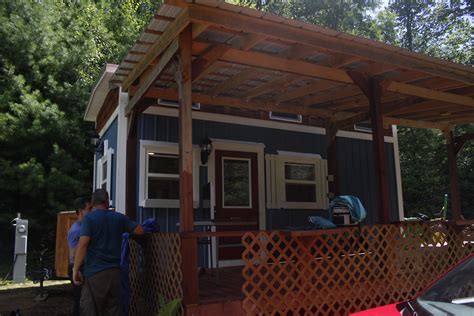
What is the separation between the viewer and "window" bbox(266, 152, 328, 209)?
839 centimetres

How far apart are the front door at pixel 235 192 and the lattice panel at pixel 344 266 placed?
7.29 feet

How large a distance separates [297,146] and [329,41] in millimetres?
3958

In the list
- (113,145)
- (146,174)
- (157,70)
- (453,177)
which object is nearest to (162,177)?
(146,174)

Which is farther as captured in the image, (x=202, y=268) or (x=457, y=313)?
(x=202, y=268)

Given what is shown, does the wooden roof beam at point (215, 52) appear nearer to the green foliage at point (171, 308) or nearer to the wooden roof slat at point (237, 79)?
the wooden roof slat at point (237, 79)

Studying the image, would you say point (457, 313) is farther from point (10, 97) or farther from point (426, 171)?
point (426, 171)

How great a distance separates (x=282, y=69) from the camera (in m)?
5.63

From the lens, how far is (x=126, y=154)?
7.16 meters

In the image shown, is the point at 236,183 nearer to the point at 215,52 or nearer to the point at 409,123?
the point at 215,52

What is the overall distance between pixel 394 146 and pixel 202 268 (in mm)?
5736

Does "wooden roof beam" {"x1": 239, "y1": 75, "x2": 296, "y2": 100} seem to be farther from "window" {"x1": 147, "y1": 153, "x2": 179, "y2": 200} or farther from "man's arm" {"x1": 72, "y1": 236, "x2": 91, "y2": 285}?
"man's arm" {"x1": 72, "y1": 236, "x2": 91, "y2": 285}

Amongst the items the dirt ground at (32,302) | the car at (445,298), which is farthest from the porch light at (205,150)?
the car at (445,298)

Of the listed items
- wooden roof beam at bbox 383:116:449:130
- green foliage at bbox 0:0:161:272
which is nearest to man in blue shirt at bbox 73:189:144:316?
wooden roof beam at bbox 383:116:449:130

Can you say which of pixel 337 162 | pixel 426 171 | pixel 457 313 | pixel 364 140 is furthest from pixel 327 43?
pixel 426 171
